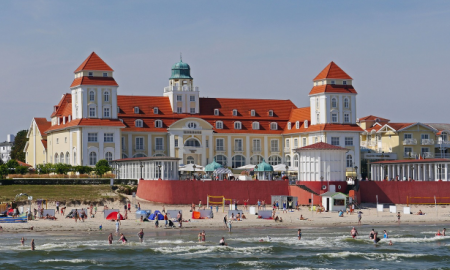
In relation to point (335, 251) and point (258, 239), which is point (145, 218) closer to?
point (258, 239)

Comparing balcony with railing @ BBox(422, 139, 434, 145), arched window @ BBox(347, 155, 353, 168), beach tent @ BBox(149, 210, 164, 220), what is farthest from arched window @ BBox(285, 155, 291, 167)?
beach tent @ BBox(149, 210, 164, 220)

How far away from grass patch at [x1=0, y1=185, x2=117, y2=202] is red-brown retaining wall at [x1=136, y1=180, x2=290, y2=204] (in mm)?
4717

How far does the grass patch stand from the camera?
295 ft

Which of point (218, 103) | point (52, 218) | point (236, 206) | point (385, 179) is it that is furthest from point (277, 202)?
point (218, 103)

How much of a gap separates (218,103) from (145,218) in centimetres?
4490

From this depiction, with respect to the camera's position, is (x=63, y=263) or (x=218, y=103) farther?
(x=218, y=103)

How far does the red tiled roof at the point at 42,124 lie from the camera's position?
125 meters

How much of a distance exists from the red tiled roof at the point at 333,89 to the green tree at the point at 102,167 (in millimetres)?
30301

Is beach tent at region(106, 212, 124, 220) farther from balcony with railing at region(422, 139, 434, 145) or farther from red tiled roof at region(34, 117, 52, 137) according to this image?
balcony with railing at region(422, 139, 434, 145)

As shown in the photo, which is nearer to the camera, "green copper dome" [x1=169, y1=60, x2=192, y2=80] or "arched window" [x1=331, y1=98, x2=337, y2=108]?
"arched window" [x1=331, y1=98, x2=337, y2=108]

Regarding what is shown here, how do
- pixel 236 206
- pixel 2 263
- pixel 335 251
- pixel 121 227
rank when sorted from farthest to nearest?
pixel 236 206 < pixel 121 227 < pixel 335 251 < pixel 2 263

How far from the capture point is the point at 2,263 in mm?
61031

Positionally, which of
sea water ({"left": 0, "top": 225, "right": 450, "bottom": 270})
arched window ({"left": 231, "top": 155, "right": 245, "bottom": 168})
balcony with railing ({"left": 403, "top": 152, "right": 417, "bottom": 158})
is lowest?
sea water ({"left": 0, "top": 225, "right": 450, "bottom": 270})

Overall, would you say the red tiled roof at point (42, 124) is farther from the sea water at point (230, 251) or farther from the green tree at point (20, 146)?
the sea water at point (230, 251)
